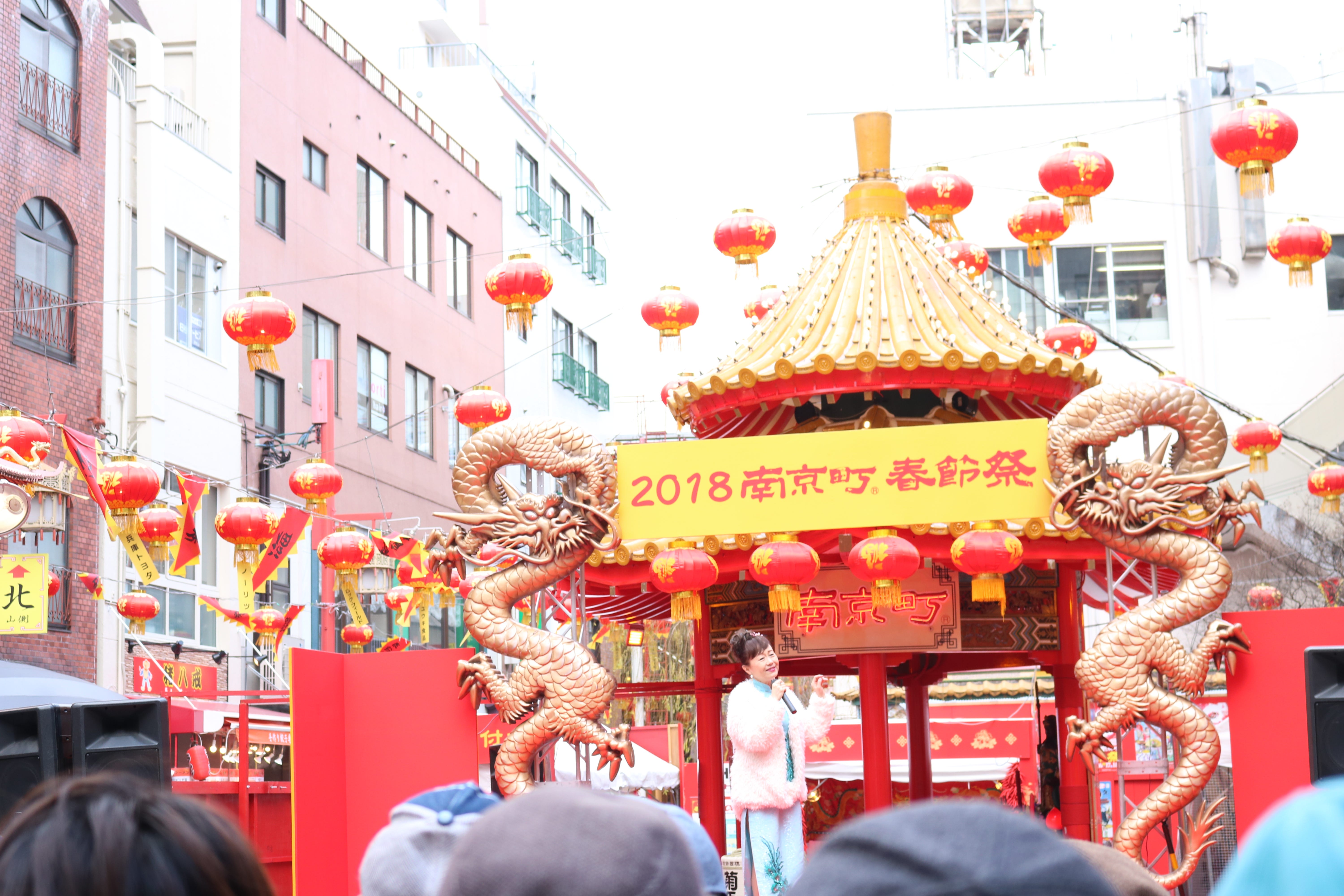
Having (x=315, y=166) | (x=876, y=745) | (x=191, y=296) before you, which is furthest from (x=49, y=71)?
(x=876, y=745)

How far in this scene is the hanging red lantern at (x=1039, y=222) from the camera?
523 inches

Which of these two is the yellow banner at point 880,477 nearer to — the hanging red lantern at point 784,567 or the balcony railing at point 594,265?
the hanging red lantern at point 784,567

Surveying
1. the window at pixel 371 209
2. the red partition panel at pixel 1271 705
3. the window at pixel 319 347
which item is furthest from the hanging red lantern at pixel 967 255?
the window at pixel 371 209

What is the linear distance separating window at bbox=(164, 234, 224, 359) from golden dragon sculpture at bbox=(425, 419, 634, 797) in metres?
13.4

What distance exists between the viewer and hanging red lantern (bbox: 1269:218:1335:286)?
12.4 m

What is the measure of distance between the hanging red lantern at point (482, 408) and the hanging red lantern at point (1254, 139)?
6691mm

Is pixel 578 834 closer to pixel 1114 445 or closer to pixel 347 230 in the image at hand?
pixel 1114 445

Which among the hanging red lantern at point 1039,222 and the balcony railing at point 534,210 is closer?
the hanging red lantern at point 1039,222

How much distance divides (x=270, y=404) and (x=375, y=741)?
17.1 metres

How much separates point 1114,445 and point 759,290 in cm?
1171

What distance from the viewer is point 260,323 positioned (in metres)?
12.6

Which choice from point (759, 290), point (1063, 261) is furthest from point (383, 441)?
point (759, 290)

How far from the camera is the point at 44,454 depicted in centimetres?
1394

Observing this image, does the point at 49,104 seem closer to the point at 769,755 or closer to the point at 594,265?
the point at 769,755
